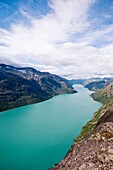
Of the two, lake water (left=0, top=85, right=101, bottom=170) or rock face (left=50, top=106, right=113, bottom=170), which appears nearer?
rock face (left=50, top=106, right=113, bottom=170)

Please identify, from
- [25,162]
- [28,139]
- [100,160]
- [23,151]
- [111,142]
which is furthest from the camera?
[28,139]

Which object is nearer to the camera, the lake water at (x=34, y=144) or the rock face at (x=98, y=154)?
the rock face at (x=98, y=154)

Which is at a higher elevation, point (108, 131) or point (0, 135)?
point (108, 131)

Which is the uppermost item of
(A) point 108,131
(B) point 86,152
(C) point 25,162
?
(A) point 108,131

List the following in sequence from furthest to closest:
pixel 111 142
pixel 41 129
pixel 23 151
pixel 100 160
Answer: pixel 41 129 < pixel 23 151 < pixel 111 142 < pixel 100 160

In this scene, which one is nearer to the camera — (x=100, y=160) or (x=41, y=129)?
(x=100, y=160)

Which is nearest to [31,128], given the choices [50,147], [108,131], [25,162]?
[50,147]

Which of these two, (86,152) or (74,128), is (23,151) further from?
(86,152)

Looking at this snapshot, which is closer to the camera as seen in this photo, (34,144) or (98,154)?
(98,154)

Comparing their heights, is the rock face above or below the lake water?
above

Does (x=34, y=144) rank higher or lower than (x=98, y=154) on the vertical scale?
lower

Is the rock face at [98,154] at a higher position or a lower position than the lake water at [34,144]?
higher
